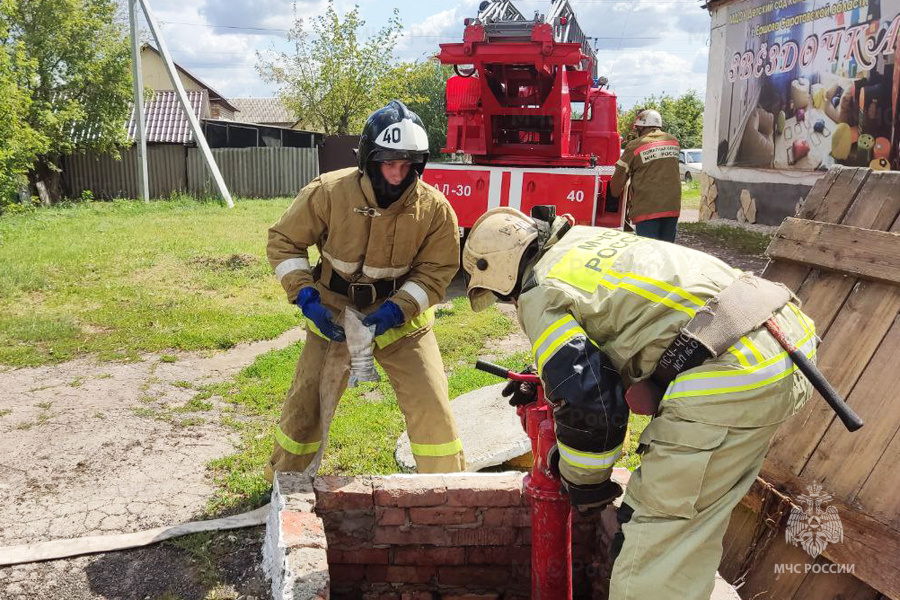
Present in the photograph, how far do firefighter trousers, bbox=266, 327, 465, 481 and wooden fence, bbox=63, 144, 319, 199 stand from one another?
17955mm

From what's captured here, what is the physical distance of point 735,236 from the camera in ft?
39.8

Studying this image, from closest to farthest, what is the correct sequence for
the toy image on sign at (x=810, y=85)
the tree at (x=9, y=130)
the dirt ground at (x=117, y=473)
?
the dirt ground at (x=117, y=473) < the toy image on sign at (x=810, y=85) < the tree at (x=9, y=130)

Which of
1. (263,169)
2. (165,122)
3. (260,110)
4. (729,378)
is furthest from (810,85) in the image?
(260,110)

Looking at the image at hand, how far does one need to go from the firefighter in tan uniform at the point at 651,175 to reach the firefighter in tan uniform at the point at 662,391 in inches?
193

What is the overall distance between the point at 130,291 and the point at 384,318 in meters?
5.50

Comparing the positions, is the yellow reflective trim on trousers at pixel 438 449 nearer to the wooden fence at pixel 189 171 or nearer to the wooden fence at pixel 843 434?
the wooden fence at pixel 843 434

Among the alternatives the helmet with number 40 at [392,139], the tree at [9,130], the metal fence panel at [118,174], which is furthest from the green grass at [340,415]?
the metal fence panel at [118,174]

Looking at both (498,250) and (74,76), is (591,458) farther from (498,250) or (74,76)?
(74,76)

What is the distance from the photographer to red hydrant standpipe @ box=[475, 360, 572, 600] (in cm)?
238

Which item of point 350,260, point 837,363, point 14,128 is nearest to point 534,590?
point 837,363

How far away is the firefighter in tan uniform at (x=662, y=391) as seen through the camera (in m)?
1.93

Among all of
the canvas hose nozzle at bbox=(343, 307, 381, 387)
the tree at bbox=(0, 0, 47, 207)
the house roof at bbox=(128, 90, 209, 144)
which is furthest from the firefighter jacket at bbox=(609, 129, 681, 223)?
the house roof at bbox=(128, 90, 209, 144)

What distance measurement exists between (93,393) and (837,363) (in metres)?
4.59

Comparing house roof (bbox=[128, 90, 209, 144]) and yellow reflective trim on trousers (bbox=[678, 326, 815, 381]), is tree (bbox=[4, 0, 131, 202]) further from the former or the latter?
yellow reflective trim on trousers (bbox=[678, 326, 815, 381])
